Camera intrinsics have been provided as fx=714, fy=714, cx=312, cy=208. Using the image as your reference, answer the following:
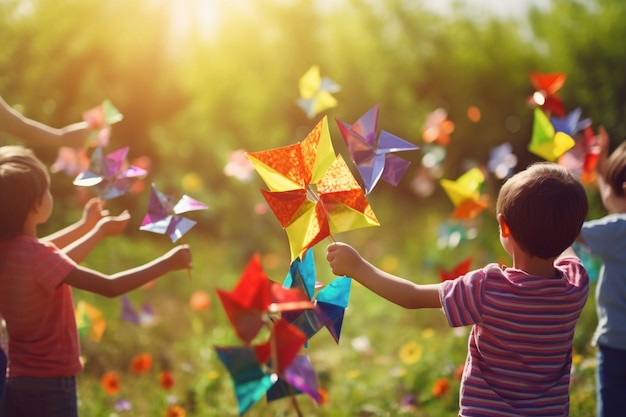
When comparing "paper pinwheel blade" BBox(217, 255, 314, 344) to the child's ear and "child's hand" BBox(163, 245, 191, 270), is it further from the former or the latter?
the child's ear

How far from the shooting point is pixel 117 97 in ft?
17.9

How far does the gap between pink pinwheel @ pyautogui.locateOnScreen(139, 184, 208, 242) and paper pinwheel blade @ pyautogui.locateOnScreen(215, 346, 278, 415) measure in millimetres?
579

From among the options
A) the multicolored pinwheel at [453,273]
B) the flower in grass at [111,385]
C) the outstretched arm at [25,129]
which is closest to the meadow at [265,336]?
the flower in grass at [111,385]

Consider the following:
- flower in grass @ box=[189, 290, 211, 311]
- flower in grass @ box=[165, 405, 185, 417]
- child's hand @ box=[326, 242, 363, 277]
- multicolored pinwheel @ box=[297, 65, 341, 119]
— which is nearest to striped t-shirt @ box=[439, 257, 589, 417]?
child's hand @ box=[326, 242, 363, 277]

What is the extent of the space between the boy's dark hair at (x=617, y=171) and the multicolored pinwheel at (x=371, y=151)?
0.85 metres

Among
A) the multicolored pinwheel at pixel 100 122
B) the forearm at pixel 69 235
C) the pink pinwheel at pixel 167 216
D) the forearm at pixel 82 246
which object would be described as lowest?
the forearm at pixel 69 235

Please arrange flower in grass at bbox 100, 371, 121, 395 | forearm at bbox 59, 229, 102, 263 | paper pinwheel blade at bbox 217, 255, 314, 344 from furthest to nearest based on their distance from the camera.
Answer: flower in grass at bbox 100, 371, 121, 395
forearm at bbox 59, 229, 102, 263
paper pinwheel blade at bbox 217, 255, 314, 344

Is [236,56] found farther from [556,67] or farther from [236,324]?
[236,324]

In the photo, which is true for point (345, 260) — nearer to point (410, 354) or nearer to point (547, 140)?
point (547, 140)

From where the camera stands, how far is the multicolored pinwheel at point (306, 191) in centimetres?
165

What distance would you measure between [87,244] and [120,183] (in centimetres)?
21

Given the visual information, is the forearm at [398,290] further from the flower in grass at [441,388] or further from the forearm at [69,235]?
the flower in grass at [441,388]

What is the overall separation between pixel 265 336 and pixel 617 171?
182 centimetres

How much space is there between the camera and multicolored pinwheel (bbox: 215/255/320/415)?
54.3 inches
